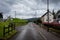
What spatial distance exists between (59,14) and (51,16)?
83.7ft

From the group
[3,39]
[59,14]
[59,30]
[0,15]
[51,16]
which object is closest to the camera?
[3,39]

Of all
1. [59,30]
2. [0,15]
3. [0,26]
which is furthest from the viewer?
[0,15]

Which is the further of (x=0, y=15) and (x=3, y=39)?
(x=0, y=15)

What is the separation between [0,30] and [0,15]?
175 feet

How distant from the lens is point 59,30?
31250 millimetres

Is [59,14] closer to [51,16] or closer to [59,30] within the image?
[51,16]

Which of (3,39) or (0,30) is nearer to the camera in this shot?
(3,39)

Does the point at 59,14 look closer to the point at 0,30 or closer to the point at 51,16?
the point at 51,16

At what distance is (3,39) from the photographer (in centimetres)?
1905

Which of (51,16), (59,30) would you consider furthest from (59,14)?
(59,30)

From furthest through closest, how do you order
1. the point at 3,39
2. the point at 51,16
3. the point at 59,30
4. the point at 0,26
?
the point at 51,16, the point at 59,30, the point at 0,26, the point at 3,39

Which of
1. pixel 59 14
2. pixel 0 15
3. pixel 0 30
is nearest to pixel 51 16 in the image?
pixel 59 14

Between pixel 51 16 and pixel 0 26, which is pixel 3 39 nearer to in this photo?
pixel 0 26

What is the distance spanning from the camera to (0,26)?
74.1 feet
